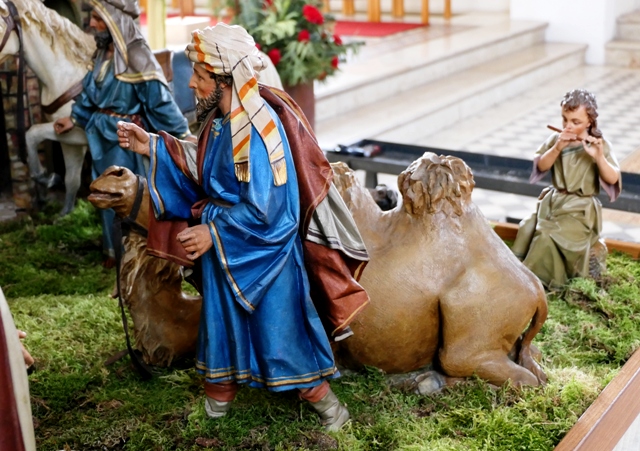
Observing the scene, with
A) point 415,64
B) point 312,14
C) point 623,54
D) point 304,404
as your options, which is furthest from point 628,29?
point 304,404

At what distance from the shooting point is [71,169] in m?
5.51

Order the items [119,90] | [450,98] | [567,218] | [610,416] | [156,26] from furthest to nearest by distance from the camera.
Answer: [450,98] < [156,26] < [119,90] < [567,218] < [610,416]

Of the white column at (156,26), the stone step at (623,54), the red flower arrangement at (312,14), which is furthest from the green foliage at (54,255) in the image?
the stone step at (623,54)

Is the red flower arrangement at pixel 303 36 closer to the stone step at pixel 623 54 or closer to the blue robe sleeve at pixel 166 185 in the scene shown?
the blue robe sleeve at pixel 166 185

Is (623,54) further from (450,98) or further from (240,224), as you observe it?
(240,224)

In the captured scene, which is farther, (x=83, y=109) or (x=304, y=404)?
(x=83, y=109)

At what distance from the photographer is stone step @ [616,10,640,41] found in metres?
12.9

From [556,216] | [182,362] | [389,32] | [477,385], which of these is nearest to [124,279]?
[182,362]

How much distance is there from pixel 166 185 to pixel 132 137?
0.19 m

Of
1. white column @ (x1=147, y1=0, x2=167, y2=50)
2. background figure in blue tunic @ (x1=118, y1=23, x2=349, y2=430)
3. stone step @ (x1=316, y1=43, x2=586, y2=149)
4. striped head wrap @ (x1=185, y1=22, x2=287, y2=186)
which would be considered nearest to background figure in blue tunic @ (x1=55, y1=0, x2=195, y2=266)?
white column @ (x1=147, y1=0, x2=167, y2=50)

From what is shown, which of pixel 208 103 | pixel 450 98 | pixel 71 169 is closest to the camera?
pixel 208 103

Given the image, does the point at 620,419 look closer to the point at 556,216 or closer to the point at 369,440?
the point at 369,440

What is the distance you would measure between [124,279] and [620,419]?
1916mm

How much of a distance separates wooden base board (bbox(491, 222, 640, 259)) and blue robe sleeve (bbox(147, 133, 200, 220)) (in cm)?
248
